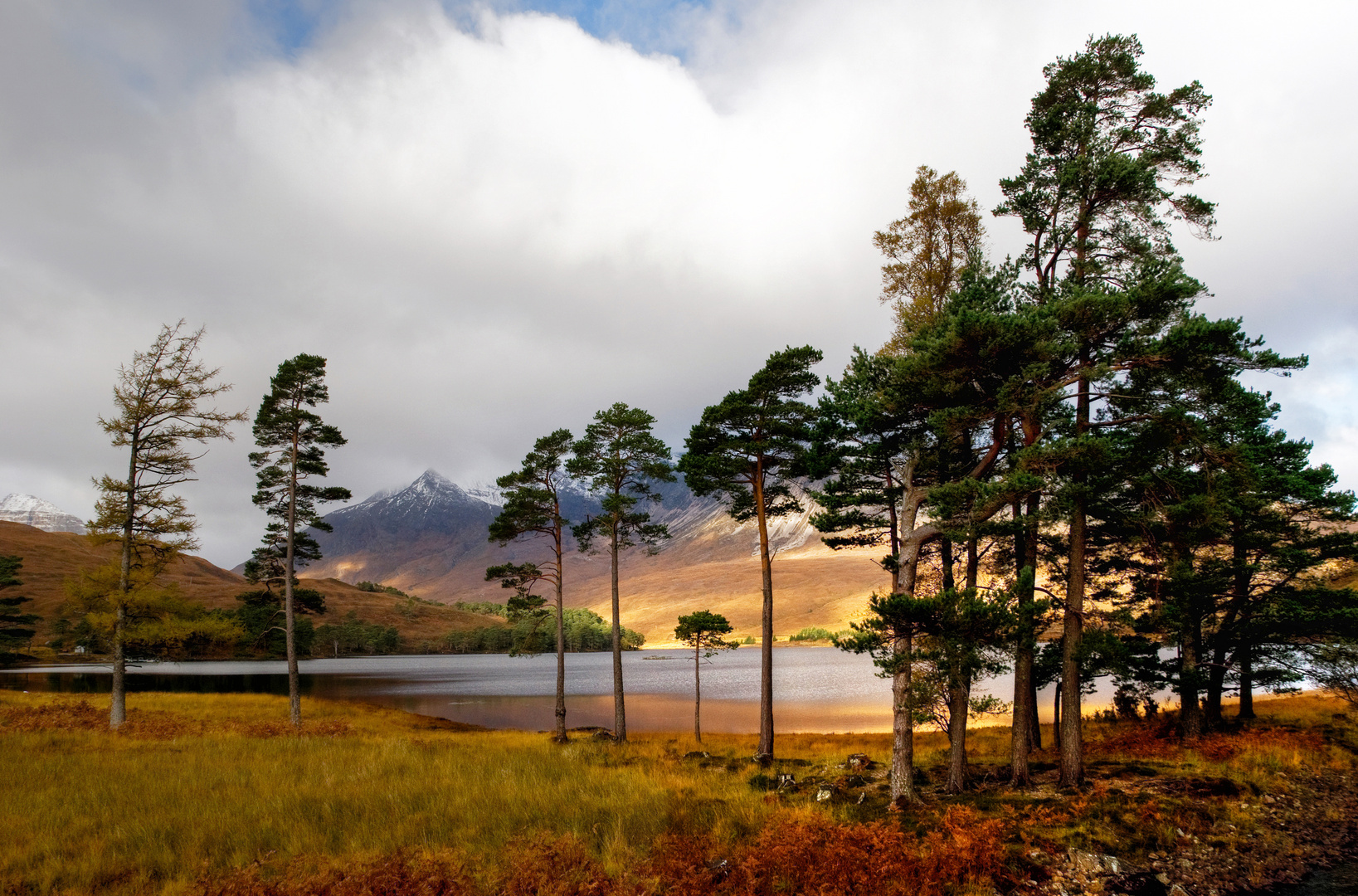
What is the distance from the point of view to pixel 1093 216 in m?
14.4

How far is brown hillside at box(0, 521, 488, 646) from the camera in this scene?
454ft

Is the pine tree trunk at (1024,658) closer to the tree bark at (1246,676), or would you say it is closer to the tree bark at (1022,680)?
the tree bark at (1022,680)

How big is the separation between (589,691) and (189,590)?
519 ft

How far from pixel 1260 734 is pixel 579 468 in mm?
23828

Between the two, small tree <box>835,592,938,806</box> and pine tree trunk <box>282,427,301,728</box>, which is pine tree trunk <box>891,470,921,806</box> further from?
pine tree trunk <box>282,427,301,728</box>

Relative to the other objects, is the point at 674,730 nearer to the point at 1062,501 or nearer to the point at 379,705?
the point at 379,705

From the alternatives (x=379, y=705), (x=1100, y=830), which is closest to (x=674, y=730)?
(x=379, y=705)

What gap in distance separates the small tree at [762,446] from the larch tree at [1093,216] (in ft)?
24.9

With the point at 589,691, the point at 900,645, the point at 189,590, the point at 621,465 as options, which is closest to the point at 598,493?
the point at 621,465

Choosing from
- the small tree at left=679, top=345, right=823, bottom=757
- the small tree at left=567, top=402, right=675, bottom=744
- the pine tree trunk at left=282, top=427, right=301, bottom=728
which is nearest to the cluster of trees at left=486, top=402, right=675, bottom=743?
the small tree at left=567, top=402, right=675, bottom=744

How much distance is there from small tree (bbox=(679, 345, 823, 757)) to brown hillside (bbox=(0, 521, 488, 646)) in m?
141

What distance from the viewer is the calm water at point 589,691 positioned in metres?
41.2

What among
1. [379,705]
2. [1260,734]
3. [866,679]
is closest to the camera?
[1260,734]

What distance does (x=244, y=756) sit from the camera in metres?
16.3
